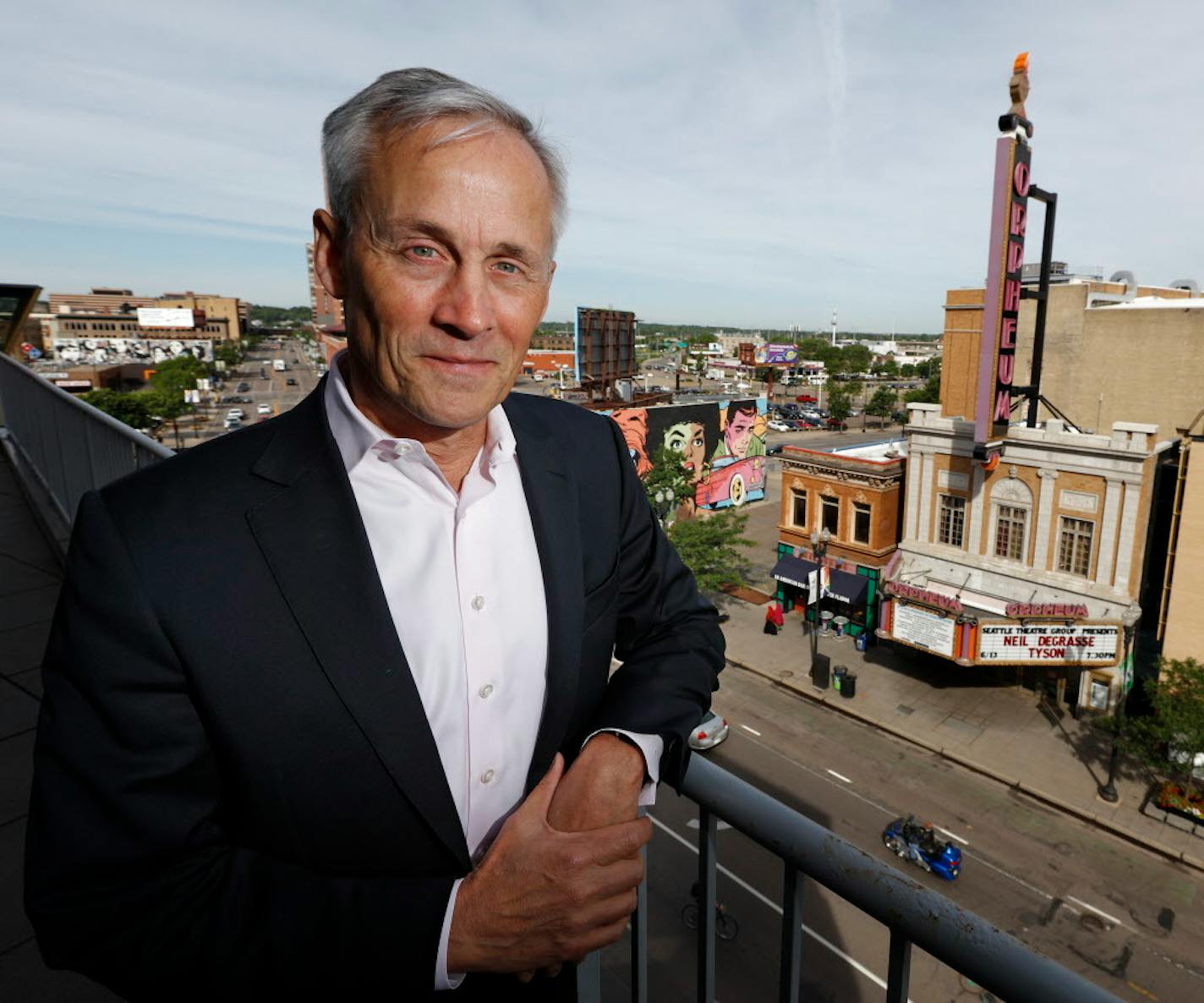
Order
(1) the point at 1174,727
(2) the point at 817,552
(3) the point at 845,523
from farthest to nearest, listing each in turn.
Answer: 1. (3) the point at 845,523
2. (2) the point at 817,552
3. (1) the point at 1174,727

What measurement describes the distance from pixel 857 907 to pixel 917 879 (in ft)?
30.8

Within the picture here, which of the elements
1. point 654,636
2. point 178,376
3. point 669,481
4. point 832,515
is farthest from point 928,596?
point 178,376

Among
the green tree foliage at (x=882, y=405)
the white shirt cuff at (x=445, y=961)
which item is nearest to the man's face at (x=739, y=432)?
the green tree foliage at (x=882, y=405)

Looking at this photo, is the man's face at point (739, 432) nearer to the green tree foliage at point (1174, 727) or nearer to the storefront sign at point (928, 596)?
the storefront sign at point (928, 596)

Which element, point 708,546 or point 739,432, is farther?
point 739,432

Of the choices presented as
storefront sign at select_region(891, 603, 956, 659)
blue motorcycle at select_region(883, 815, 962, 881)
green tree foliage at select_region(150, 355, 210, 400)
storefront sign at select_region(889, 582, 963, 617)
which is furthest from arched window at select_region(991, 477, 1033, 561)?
green tree foliage at select_region(150, 355, 210, 400)

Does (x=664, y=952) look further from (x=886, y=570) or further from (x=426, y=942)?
(x=886, y=570)

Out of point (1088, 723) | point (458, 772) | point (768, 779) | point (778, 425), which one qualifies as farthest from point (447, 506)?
point (778, 425)

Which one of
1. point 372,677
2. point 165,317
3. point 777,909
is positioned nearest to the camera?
point 372,677

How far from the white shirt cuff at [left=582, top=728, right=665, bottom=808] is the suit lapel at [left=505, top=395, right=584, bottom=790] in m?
0.16

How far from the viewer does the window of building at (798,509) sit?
1143 inches

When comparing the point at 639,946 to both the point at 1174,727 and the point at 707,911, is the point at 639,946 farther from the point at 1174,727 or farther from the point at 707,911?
the point at 1174,727

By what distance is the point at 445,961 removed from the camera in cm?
165

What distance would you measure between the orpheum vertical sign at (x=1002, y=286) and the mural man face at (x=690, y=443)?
20.0m
